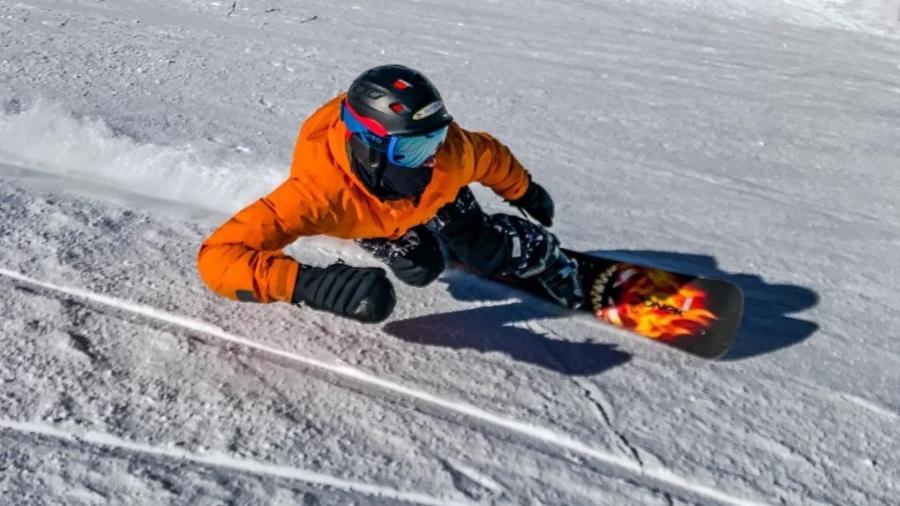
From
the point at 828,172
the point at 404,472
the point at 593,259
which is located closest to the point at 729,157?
the point at 828,172

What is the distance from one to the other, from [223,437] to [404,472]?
473mm

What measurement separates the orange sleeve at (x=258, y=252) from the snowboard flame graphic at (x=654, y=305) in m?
1.27

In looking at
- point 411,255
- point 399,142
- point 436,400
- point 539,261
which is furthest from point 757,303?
point 399,142

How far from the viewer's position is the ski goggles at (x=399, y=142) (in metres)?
3.07

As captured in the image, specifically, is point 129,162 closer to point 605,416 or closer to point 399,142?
point 399,142

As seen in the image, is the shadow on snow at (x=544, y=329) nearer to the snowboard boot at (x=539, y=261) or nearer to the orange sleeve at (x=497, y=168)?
the snowboard boot at (x=539, y=261)

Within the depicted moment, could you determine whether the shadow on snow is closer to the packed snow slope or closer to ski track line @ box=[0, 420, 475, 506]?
the packed snow slope

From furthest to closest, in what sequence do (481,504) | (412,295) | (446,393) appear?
(412,295)
(446,393)
(481,504)

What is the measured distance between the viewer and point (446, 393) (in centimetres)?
302

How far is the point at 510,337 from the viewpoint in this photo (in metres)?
3.44

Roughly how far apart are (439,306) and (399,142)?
75 cm

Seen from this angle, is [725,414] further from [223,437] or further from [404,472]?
[223,437]

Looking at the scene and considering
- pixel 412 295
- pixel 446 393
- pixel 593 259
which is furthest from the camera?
pixel 593 259

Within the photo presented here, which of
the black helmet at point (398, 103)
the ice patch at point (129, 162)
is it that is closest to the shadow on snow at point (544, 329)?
the black helmet at point (398, 103)
